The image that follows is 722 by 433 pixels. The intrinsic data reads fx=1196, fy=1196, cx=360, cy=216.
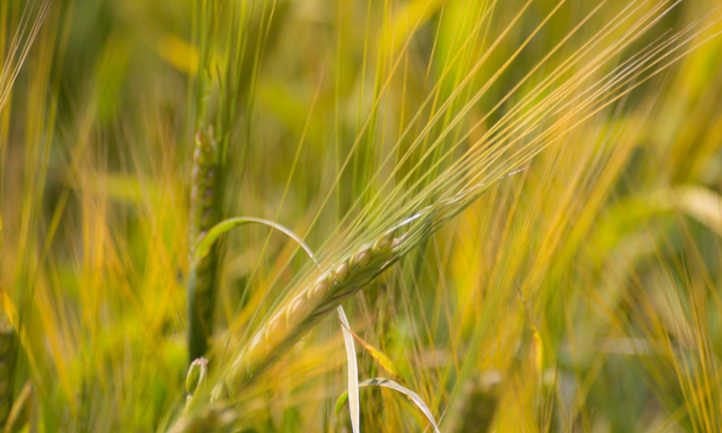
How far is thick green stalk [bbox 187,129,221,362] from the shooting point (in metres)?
0.49

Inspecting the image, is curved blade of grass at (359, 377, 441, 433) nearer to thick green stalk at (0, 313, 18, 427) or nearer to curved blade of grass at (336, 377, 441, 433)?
curved blade of grass at (336, 377, 441, 433)

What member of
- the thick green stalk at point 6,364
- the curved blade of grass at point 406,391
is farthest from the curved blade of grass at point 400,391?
the thick green stalk at point 6,364

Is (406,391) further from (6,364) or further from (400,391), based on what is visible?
(6,364)

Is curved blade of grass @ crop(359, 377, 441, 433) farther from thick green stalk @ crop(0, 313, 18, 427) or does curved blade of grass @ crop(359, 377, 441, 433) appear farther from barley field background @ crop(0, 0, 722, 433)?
thick green stalk @ crop(0, 313, 18, 427)

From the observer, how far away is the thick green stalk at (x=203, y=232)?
487 mm

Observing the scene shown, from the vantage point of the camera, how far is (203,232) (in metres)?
0.49

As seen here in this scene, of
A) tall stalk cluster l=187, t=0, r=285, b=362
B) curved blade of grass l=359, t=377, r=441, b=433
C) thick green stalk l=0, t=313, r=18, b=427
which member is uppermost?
tall stalk cluster l=187, t=0, r=285, b=362

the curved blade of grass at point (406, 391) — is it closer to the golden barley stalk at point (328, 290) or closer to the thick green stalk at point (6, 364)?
the golden barley stalk at point (328, 290)

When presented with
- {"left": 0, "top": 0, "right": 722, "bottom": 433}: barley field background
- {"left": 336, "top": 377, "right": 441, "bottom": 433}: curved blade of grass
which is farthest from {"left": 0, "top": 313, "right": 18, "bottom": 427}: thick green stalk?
{"left": 336, "top": 377, "right": 441, "bottom": 433}: curved blade of grass

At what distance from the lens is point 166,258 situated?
58 cm

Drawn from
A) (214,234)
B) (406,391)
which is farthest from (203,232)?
(406,391)


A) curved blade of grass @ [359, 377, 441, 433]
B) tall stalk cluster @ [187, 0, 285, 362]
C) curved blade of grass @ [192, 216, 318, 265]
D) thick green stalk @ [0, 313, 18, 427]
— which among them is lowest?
curved blade of grass @ [359, 377, 441, 433]

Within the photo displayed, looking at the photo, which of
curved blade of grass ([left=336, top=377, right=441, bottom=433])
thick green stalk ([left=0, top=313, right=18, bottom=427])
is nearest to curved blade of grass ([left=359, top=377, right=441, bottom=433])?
curved blade of grass ([left=336, top=377, right=441, bottom=433])

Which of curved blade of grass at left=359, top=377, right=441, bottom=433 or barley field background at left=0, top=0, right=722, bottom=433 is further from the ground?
barley field background at left=0, top=0, right=722, bottom=433
